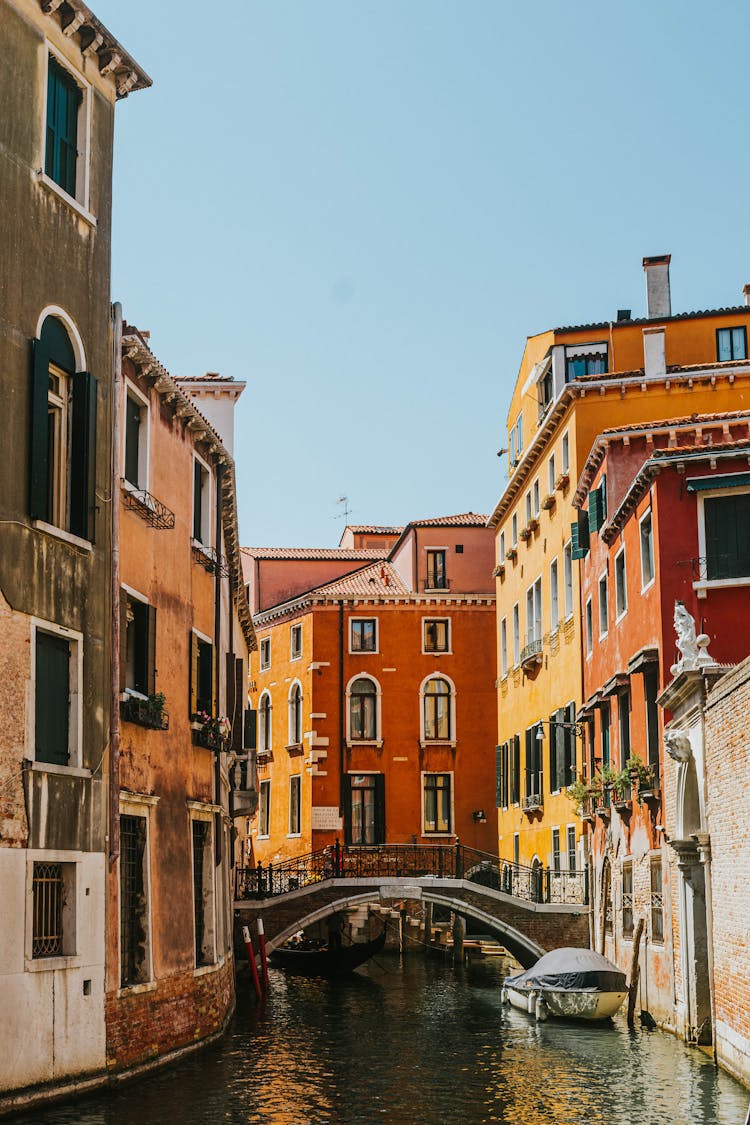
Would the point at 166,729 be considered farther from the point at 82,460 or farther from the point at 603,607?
the point at 603,607

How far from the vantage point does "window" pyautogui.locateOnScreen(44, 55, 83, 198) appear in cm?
1367

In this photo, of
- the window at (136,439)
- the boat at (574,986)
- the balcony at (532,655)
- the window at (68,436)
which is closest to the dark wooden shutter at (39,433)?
the window at (68,436)

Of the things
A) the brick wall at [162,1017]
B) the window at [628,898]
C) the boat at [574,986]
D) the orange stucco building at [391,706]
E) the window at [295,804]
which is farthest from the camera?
the window at [295,804]

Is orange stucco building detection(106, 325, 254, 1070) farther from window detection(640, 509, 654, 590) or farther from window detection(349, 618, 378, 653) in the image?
window detection(349, 618, 378, 653)

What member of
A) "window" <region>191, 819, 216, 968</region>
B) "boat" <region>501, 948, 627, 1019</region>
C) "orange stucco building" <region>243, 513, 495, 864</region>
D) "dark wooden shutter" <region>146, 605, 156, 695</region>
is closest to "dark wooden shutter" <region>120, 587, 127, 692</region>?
"dark wooden shutter" <region>146, 605, 156, 695</region>

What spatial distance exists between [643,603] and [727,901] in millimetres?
5734

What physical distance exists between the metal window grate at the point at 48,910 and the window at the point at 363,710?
25.3 meters

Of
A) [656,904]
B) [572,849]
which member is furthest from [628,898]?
[572,849]

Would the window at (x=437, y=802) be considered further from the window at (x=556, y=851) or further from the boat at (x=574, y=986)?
the boat at (x=574, y=986)

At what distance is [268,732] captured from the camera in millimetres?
41125

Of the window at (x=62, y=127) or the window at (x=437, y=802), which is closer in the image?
the window at (x=62, y=127)

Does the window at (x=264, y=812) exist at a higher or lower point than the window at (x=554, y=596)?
lower

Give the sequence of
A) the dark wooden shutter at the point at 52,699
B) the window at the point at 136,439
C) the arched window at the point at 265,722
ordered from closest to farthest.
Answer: the dark wooden shutter at the point at 52,699, the window at the point at 136,439, the arched window at the point at 265,722

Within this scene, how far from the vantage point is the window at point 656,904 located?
19719mm
